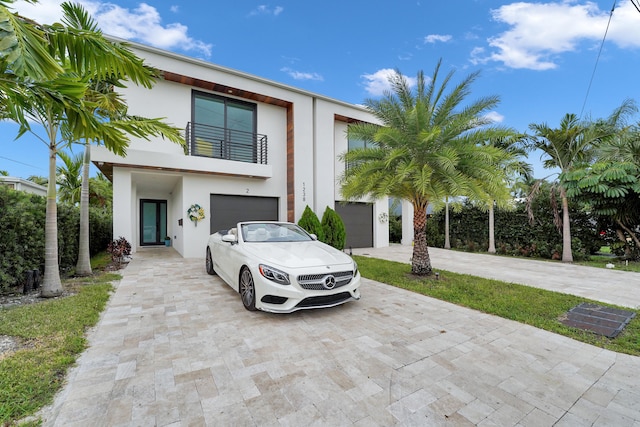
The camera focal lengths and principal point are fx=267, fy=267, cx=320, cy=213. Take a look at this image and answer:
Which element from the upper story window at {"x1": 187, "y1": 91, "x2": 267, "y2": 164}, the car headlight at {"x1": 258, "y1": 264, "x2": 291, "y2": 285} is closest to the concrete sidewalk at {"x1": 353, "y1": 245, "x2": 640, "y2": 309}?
the car headlight at {"x1": 258, "y1": 264, "x2": 291, "y2": 285}

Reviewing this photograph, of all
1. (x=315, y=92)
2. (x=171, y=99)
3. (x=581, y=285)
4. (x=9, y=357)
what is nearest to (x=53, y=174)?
(x=9, y=357)

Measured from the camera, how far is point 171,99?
9.82m

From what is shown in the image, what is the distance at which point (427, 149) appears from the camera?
6.02 m

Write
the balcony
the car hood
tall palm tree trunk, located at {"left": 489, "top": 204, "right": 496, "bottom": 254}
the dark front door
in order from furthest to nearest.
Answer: the dark front door
tall palm tree trunk, located at {"left": 489, "top": 204, "right": 496, "bottom": 254}
the balcony
the car hood

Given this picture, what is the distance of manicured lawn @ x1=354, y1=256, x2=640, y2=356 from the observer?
346 centimetres

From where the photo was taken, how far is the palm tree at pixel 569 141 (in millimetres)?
8766

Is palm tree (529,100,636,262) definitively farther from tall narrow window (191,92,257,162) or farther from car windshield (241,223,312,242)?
tall narrow window (191,92,257,162)

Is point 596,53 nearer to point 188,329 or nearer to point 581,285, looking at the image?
point 581,285

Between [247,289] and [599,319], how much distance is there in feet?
17.9

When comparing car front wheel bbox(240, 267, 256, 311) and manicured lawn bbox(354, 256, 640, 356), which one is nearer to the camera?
manicured lawn bbox(354, 256, 640, 356)

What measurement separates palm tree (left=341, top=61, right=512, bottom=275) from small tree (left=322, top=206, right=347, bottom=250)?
436 cm

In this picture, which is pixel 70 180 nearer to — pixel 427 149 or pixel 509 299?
pixel 427 149

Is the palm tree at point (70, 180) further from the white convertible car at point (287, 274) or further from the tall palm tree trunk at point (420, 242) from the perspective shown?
the tall palm tree trunk at point (420, 242)

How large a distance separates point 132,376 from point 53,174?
4814 mm
